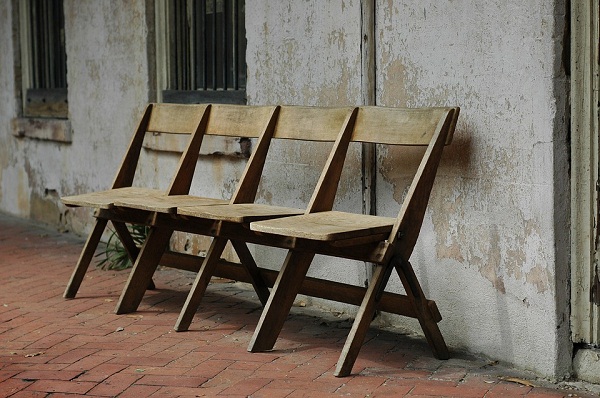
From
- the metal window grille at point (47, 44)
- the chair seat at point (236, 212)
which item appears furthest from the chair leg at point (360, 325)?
the metal window grille at point (47, 44)

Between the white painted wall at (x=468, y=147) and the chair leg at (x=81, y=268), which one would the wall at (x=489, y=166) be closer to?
the white painted wall at (x=468, y=147)

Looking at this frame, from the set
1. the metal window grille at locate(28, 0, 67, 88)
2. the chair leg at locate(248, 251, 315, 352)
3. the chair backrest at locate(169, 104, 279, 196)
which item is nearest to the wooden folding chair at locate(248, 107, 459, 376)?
the chair leg at locate(248, 251, 315, 352)

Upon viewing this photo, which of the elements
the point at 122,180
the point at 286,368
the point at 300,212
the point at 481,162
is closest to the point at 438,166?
the point at 481,162

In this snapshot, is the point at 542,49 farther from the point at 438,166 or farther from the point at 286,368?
the point at 286,368

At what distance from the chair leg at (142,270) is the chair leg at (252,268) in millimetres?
501

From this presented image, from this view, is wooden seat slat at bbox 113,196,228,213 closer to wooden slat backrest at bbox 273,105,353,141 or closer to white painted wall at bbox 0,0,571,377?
wooden slat backrest at bbox 273,105,353,141

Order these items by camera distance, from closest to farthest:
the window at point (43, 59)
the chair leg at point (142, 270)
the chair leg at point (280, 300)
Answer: the chair leg at point (280, 300) → the chair leg at point (142, 270) → the window at point (43, 59)

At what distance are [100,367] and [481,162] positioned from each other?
A: 198 cm

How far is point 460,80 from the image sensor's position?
4.68m

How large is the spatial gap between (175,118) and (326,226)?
198 centimetres

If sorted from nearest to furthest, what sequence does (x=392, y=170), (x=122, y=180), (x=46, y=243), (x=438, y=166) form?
(x=438, y=166)
(x=392, y=170)
(x=122, y=180)
(x=46, y=243)

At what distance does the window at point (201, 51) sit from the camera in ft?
22.1

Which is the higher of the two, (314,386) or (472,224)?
(472,224)

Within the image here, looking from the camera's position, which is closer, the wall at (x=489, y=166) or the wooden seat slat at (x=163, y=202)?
the wall at (x=489, y=166)
